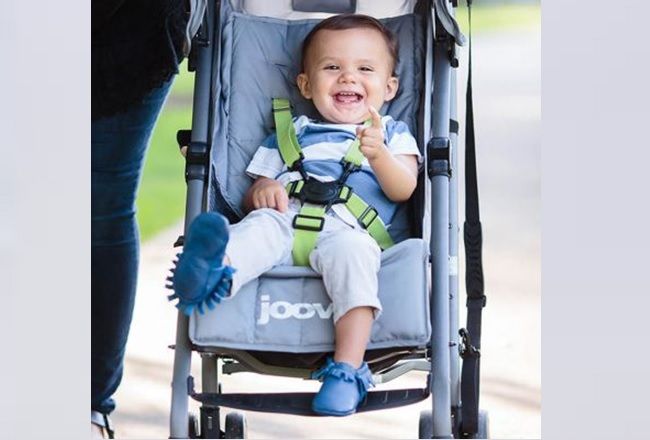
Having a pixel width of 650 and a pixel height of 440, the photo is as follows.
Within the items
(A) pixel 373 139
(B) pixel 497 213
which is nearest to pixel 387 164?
(A) pixel 373 139

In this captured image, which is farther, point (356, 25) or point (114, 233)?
point (114, 233)

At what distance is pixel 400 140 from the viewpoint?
3.11m

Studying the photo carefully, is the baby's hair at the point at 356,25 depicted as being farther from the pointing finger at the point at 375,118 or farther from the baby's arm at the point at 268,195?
the baby's arm at the point at 268,195

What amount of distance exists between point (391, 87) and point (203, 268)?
2.18 ft

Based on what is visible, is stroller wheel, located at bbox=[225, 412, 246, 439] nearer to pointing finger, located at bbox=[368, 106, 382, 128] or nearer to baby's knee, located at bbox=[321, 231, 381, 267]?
baby's knee, located at bbox=[321, 231, 381, 267]

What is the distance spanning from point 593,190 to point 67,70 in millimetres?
1139

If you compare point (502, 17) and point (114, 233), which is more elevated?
point (502, 17)

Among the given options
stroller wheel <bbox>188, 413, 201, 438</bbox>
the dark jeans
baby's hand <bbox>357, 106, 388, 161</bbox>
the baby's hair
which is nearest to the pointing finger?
baby's hand <bbox>357, 106, 388, 161</bbox>

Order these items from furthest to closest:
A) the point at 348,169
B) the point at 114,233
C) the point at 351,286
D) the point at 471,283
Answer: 1. the point at 114,233
2. the point at 471,283
3. the point at 348,169
4. the point at 351,286

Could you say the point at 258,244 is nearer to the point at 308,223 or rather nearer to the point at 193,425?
the point at 308,223

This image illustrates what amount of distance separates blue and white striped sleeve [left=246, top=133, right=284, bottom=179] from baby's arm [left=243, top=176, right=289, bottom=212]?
3 cm

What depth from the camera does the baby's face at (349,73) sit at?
3.11 meters

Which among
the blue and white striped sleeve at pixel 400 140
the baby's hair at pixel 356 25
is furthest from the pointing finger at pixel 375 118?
the baby's hair at pixel 356 25

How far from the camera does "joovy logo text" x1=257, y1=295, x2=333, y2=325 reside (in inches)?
115
